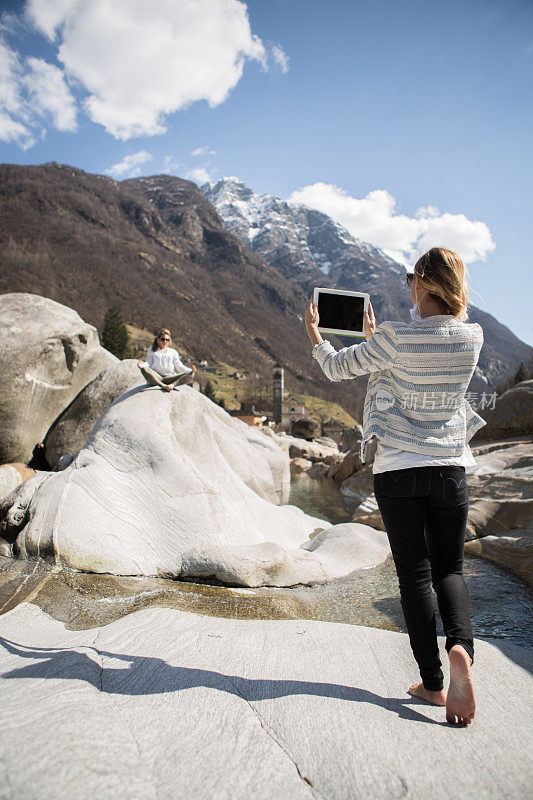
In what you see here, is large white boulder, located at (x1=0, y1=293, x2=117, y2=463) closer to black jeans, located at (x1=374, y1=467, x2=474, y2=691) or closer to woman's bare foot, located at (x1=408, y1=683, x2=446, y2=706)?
black jeans, located at (x1=374, y1=467, x2=474, y2=691)

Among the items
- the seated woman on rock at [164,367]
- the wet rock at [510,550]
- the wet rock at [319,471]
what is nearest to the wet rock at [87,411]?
the seated woman on rock at [164,367]

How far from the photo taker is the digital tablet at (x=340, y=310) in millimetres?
2957

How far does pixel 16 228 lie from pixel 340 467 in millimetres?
154294

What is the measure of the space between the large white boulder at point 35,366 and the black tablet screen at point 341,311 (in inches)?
391

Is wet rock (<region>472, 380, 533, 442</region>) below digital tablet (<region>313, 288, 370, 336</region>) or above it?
below

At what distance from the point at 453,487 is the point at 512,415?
1551 cm

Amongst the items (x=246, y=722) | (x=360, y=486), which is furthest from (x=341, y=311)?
(x=360, y=486)

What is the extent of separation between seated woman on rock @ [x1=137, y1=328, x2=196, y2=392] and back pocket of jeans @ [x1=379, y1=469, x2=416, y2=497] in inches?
251

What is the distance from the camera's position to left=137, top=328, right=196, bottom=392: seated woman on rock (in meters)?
8.34

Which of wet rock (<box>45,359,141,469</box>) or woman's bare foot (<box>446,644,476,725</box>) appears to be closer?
woman's bare foot (<box>446,644,476,725</box>)

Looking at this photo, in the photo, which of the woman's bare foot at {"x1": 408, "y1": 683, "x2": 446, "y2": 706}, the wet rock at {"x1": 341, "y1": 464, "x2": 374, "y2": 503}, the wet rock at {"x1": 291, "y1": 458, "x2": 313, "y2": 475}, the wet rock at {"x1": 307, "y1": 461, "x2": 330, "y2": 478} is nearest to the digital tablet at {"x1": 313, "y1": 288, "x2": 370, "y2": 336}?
the woman's bare foot at {"x1": 408, "y1": 683, "x2": 446, "y2": 706}

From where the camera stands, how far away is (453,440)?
2518mm

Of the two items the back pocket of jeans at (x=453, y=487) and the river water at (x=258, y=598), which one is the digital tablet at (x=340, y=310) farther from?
the river water at (x=258, y=598)

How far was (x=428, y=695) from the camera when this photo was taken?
243 cm
